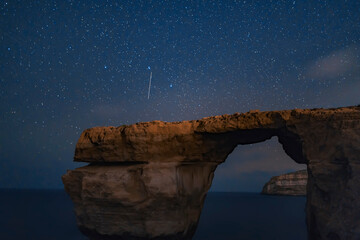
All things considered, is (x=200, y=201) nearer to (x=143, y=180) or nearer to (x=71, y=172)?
(x=143, y=180)

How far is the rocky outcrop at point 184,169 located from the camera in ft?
25.6

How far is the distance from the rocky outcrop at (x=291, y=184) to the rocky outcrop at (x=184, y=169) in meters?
54.6

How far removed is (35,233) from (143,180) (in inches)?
577

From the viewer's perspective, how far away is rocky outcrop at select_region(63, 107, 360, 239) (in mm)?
7789

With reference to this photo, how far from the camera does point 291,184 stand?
60.6 meters

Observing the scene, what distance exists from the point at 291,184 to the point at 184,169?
196 ft

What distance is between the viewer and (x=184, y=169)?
9.68 m

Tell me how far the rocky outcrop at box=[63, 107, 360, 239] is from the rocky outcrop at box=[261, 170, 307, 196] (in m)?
54.6

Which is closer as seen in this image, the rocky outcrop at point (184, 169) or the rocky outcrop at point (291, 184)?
the rocky outcrop at point (184, 169)

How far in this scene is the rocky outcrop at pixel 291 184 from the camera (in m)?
57.6

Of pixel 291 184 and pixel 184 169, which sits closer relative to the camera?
pixel 184 169

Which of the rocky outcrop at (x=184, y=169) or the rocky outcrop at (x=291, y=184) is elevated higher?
the rocky outcrop at (x=184, y=169)

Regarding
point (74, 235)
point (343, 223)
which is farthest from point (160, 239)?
point (74, 235)

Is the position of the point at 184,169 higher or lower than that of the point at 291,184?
higher
